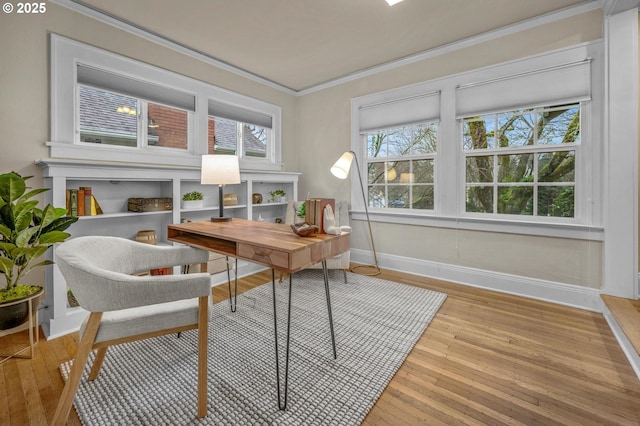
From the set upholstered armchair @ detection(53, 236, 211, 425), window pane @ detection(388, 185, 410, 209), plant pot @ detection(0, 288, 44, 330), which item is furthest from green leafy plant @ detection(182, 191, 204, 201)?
window pane @ detection(388, 185, 410, 209)

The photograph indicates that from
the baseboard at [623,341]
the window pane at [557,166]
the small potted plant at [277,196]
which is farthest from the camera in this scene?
the small potted plant at [277,196]

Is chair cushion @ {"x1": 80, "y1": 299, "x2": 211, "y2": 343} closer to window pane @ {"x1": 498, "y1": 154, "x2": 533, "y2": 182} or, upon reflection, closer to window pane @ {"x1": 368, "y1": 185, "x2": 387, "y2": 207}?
window pane @ {"x1": 368, "y1": 185, "x2": 387, "y2": 207}

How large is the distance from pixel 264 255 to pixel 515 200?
9.04 ft

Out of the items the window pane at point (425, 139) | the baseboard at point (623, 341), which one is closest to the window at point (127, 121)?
the window pane at point (425, 139)

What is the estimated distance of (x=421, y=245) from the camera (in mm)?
3564

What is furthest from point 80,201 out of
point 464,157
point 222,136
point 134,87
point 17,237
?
point 464,157

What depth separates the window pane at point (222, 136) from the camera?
368 cm

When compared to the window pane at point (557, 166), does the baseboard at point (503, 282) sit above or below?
below

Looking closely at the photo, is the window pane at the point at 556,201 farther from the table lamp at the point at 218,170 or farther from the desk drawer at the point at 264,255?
the table lamp at the point at 218,170

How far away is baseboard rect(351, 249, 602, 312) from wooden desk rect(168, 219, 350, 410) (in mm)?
2040

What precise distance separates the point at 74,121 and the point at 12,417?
219 cm

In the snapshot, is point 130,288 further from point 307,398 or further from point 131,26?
point 131,26

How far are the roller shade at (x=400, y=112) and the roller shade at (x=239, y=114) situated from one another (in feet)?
4.50

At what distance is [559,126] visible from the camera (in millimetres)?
2756
